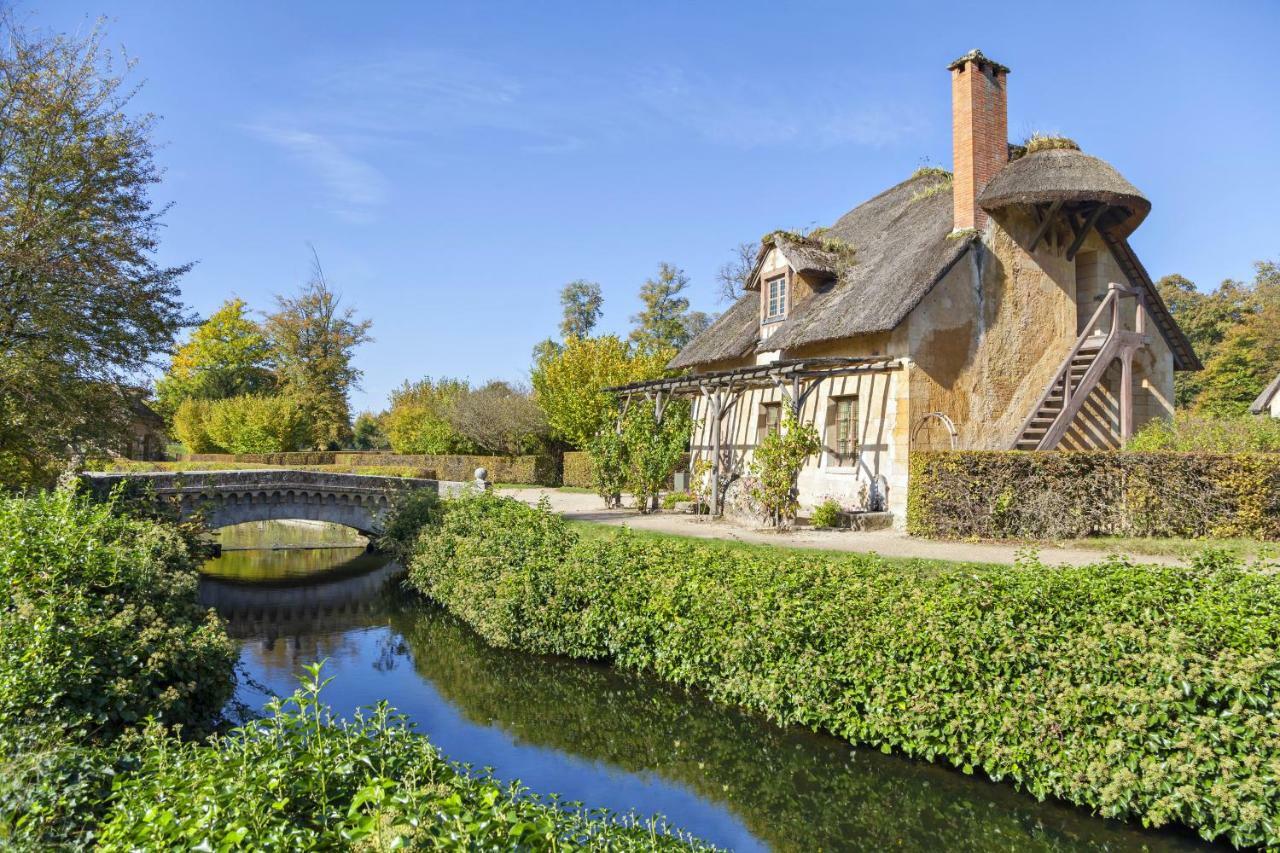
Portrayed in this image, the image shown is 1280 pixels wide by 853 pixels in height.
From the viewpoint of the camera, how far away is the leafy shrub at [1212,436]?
1352 centimetres

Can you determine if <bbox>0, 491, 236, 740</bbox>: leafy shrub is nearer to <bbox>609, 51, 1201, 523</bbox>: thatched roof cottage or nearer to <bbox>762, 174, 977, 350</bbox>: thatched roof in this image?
<bbox>609, 51, 1201, 523</bbox>: thatched roof cottage

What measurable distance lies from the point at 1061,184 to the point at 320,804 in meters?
16.6

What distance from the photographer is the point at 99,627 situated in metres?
6.02

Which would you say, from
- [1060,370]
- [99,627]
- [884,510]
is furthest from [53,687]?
[1060,370]

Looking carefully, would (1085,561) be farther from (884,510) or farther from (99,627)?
(99,627)

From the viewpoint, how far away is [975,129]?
16.5 metres

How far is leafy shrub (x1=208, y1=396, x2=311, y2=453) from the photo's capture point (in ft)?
126

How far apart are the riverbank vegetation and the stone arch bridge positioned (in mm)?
10732

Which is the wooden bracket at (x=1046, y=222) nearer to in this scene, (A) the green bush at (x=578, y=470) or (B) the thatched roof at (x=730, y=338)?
(B) the thatched roof at (x=730, y=338)

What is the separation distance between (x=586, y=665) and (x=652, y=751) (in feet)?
9.48

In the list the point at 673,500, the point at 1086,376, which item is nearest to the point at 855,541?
the point at 1086,376

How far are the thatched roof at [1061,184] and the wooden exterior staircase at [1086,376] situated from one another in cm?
225

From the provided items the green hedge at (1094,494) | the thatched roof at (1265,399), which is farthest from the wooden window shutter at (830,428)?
the thatched roof at (1265,399)

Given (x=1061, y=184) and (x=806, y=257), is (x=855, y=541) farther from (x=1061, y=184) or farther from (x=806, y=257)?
(x=806, y=257)
